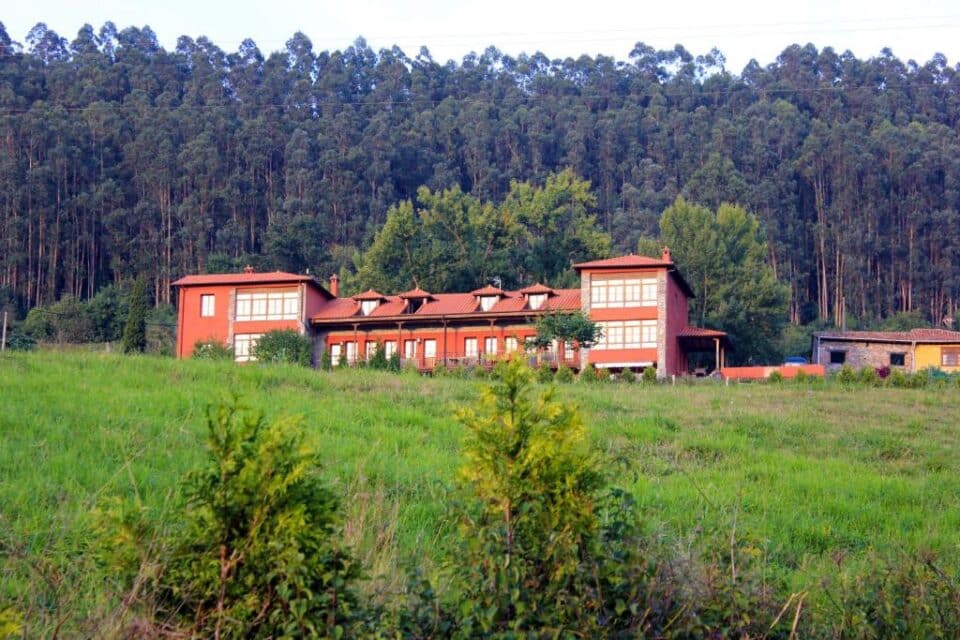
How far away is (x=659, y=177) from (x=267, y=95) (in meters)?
42.9

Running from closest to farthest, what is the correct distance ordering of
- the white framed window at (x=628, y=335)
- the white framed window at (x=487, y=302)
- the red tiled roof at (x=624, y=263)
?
→ the white framed window at (x=628, y=335) → the red tiled roof at (x=624, y=263) → the white framed window at (x=487, y=302)

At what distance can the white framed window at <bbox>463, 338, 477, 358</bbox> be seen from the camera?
4472 centimetres

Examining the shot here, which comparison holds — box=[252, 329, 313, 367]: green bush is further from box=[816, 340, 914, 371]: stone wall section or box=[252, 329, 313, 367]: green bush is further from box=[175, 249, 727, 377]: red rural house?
box=[816, 340, 914, 371]: stone wall section

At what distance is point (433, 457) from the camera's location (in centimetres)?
1341

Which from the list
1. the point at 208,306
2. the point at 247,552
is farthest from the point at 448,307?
the point at 247,552

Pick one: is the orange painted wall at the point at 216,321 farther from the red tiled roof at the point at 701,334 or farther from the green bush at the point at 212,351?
the red tiled roof at the point at 701,334

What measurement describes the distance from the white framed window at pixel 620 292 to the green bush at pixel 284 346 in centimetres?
1236

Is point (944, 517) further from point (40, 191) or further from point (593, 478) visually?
point (40, 191)

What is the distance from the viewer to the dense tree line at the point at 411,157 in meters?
76.6

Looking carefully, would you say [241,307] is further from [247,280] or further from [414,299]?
[414,299]

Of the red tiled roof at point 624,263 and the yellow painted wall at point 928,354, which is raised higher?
the red tiled roof at point 624,263

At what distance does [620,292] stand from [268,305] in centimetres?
1593

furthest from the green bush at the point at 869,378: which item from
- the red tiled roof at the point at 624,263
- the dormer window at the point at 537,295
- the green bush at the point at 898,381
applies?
the dormer window at the point at 537,295

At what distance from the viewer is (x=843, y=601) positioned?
5.79 m
